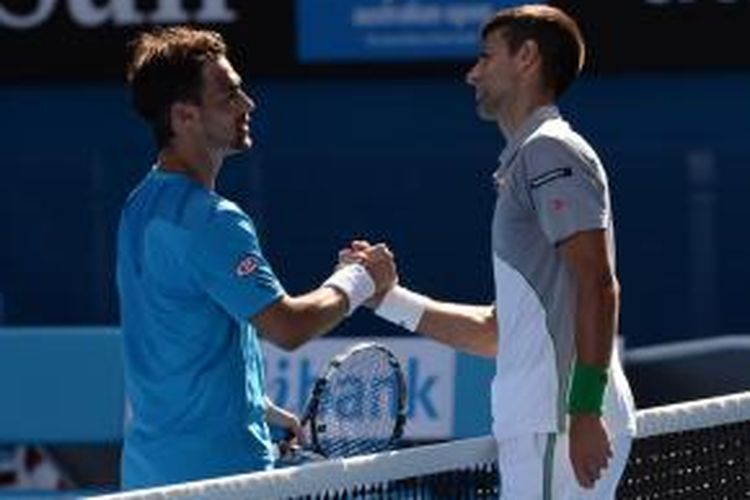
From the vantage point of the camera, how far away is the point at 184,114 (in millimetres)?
4266

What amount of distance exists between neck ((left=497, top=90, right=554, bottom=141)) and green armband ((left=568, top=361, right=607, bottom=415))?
1.70 feet

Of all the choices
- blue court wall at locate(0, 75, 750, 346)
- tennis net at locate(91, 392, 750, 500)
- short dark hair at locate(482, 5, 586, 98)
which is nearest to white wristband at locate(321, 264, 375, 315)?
tennis net at locate(91, 392, 750, 500)

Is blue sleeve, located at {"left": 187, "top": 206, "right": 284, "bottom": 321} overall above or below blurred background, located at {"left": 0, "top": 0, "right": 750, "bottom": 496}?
above

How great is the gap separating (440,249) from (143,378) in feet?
20.3

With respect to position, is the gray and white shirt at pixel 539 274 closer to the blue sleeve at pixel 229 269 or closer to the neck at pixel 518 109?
the neck at pixel 518 109

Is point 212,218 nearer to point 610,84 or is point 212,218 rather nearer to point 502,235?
point 502,235

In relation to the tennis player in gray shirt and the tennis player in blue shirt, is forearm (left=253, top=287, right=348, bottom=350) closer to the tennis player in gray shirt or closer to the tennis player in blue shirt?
the tennis player in blue shirt

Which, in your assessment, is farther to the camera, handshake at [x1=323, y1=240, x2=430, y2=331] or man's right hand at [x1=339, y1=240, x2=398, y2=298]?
man's right hand at [x1=339, y1=240, x2=398, y2=298]

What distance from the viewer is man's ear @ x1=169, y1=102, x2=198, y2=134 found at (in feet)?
14.0

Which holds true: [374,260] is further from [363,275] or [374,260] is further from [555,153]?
[555,153]

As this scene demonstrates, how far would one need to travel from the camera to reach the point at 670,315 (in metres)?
10.1

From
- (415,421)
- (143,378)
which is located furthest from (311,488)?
(415,421)

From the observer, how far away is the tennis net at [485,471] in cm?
400

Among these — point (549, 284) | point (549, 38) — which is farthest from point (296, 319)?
point (549, 38)
